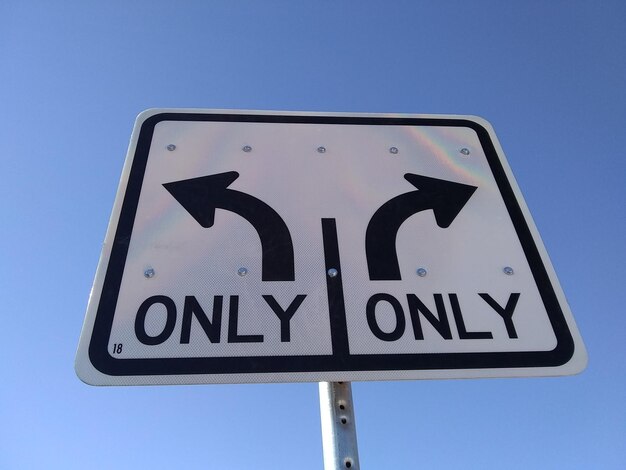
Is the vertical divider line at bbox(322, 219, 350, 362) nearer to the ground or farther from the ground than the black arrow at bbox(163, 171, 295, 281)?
nearer to the ground

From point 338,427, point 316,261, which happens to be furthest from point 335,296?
point 338,427

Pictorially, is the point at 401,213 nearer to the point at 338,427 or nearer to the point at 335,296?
the point at 335,296

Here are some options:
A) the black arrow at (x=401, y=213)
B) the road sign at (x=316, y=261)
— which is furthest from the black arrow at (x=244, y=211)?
the black arrow at (x=401, y=213)

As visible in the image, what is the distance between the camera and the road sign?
698 millimetres

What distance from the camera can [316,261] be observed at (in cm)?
82

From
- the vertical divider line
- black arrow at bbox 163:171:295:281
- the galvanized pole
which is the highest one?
black arrow at bbox 163:171:295:281

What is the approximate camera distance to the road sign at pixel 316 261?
698mm

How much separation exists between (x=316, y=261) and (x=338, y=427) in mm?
277

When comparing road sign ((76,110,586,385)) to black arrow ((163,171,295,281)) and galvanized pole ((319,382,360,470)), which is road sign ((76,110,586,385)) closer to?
black arrow ((163,171,295,281))

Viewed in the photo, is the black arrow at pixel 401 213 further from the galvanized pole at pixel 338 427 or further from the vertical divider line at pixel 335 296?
the galvanized pole at pixel 338 427

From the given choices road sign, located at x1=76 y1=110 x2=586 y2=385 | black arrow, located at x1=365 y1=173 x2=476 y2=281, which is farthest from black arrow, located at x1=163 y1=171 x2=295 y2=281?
black arrow, located at x1=365 y1=173 x2=476 y2=281

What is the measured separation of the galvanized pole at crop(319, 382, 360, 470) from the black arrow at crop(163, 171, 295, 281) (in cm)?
21

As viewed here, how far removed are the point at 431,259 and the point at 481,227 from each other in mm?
149

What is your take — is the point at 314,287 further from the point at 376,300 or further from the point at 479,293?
the point at 479,293
